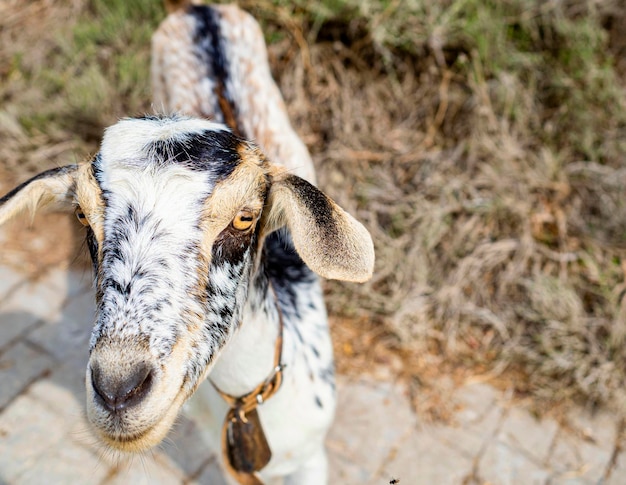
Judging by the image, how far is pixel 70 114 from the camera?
193 inches

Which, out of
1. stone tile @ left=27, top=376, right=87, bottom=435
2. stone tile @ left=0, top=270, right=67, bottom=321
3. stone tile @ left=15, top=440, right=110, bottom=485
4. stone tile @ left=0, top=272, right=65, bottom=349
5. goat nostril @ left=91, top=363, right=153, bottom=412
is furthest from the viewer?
stone tile @ left=0, top=270, right=67, bottom=321

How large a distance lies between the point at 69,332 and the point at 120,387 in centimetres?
276

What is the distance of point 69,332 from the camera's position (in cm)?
402

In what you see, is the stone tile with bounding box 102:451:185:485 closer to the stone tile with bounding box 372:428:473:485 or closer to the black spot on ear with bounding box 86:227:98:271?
the stone tile with bounding box 372:428:473:485

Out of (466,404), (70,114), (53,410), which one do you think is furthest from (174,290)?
(70,114)

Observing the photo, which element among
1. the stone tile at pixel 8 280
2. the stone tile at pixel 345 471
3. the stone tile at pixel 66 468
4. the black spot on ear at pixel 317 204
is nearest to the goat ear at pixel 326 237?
the black spot on ear at pixel 317 204

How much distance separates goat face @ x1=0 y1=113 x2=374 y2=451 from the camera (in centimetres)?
154

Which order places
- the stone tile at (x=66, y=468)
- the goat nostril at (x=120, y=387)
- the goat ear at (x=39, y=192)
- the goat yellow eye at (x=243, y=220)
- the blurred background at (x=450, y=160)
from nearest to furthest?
the goat nostril at (x=120, y=387)
the goat yellow eye at (x=243, y=220)
the goat ear at (x=39, y=192)
the stone tile at (x=66, y=468)
the blurred background at (x=450, y=160)

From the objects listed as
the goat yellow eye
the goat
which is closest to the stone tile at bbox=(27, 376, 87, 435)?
the goat

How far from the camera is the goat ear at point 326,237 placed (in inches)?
70.7

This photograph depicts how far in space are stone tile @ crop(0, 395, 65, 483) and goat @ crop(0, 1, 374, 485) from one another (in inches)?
49.3

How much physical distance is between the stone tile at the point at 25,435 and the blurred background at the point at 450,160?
1.17 m

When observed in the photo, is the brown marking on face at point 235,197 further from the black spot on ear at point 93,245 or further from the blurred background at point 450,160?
the blurred background at point 450,160

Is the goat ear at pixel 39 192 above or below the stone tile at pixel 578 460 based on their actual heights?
above
